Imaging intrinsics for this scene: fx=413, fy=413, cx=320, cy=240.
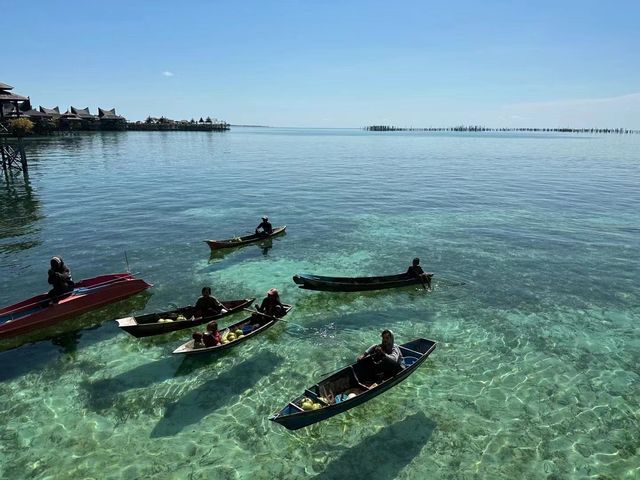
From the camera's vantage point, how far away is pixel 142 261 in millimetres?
28516

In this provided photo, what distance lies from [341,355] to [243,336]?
4288 millimetres

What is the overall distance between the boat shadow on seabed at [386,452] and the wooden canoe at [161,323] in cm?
898

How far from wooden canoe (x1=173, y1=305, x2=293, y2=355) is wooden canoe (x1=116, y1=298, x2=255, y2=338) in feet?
3.99

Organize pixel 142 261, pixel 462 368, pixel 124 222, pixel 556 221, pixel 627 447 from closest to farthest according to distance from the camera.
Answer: pixel 627 447, pixel 462 368, pixel 142 261, pixel 124 222, pixel 556 221

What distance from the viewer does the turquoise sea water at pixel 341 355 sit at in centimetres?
1263

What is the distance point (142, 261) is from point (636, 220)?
45.6 metres

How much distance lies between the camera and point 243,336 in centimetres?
1725

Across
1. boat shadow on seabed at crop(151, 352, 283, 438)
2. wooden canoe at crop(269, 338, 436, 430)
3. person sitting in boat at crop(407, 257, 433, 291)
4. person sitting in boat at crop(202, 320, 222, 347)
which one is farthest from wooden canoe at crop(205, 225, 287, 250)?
wooden canoe at crop(269, 338, 436, 430)

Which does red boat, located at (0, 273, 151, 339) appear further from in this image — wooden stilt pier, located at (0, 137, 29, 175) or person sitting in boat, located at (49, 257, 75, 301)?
wooden stilt pier, located at (0, 137, 29, 175)

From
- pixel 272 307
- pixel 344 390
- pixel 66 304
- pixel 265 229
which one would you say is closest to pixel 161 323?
pixel 272 307

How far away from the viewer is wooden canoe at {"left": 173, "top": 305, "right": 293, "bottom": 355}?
626 inches

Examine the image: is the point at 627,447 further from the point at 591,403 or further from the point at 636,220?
the point at 636,220

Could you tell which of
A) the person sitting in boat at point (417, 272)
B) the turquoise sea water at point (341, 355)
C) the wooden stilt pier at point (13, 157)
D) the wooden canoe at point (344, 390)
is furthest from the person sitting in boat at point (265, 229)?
the wooden stilt pier at point (13, 157)

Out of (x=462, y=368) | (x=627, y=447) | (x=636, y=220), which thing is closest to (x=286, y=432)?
(x=462, y=368)
